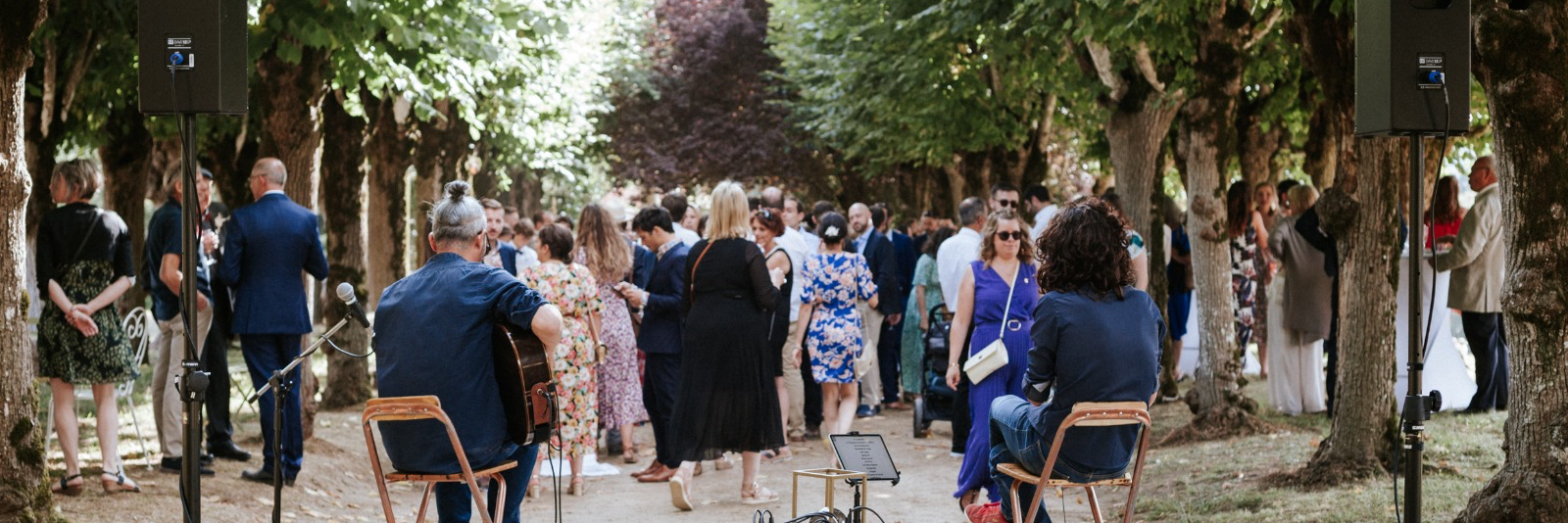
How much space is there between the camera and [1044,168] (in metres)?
22.8

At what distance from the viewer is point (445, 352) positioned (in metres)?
5.52

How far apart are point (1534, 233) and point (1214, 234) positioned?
5.08 metres

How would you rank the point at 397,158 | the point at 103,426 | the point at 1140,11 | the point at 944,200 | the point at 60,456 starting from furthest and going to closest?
the point at 944,200 < the point at 397,158 < the point at 60,456 < the point at 1140,11 < the point at 103,426

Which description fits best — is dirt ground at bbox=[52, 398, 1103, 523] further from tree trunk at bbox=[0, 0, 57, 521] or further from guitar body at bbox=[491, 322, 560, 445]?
guitar body at bbox=[491, 322, 560, 445]

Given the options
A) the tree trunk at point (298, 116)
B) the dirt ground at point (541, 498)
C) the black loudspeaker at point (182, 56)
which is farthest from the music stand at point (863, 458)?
the tree trunk at point (298, 116)

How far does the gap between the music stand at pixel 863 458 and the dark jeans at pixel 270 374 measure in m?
4.13

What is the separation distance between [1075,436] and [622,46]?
30.3 metres

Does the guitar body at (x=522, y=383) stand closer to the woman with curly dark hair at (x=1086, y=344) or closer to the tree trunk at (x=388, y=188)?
the woman with curly dark hair at (x=1086, y=344)

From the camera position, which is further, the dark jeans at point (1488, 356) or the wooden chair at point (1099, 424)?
the dark jeans at point (1488, 356)

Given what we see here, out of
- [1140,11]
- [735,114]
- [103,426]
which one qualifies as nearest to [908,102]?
[1140,11]

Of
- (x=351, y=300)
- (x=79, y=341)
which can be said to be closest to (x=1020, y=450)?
(x=351, y=300)

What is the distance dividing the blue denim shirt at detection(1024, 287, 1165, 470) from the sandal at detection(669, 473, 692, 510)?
11.8 feet

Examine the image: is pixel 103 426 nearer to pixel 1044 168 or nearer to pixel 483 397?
pixel 483 397

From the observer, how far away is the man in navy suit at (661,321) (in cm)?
1034
